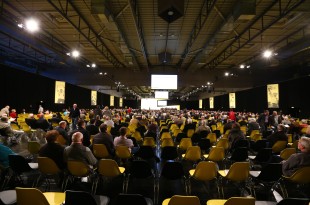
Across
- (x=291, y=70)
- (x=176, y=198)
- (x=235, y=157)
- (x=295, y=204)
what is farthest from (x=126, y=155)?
(x=291, y=70)

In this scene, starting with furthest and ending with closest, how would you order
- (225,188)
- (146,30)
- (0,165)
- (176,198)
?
1. (146,30)
2. (225,188)
3. (0,165)
4. (176,198)

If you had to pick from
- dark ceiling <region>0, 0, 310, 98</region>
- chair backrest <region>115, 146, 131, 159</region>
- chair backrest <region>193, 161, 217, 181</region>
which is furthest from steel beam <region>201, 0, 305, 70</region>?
Result: chair backrest <region>115, 146, 131, 159</region>

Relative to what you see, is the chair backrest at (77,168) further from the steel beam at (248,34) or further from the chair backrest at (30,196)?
the steel beam at (248,34)

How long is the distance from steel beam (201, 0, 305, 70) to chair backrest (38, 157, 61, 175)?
8234 mm

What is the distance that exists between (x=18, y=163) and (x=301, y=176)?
5.04 meters

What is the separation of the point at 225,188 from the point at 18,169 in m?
4.24

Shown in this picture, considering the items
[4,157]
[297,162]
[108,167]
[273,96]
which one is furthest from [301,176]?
[273,96]

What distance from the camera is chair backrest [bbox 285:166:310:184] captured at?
409cm

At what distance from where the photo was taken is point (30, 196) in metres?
2.69

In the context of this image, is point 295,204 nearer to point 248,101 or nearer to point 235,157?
point 235,157

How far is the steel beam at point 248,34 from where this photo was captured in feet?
28.8

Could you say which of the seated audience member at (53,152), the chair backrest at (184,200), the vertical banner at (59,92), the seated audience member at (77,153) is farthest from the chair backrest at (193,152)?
the vertical banner at (59,92)

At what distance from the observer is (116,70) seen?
22.5m

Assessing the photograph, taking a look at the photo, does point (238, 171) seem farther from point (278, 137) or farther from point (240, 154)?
point (278, 137)
